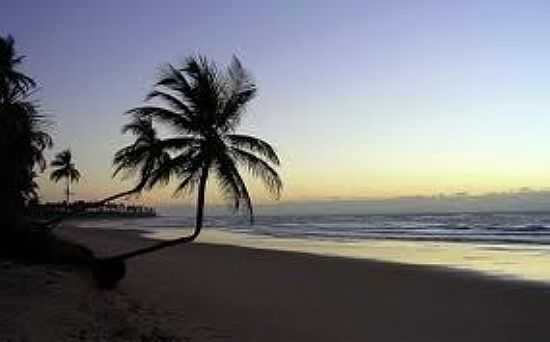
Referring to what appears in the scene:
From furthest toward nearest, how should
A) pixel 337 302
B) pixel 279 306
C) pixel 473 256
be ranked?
pixel 473 256
pixel 337 302
pixel 279 306

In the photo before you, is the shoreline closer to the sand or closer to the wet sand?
the wet sand

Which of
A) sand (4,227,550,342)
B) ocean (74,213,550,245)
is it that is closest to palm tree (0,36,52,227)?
sand (4,227,550,342)

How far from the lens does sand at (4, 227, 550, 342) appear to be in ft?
42.1

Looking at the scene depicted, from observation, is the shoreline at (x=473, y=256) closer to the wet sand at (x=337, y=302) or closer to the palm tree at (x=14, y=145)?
the wet sand at (x=337, y=302)

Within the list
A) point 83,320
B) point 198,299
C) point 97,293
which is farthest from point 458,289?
point 83,320

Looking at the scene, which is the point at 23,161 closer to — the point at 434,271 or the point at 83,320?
the point at 83,320

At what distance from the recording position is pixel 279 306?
16.4 metres

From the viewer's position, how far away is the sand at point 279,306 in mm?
12820

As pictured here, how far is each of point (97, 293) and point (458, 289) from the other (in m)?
9.44

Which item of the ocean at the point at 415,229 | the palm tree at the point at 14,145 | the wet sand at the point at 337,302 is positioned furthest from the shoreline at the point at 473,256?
the palm tree at the point at 14,145

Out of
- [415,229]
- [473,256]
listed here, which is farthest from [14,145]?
[415,229]

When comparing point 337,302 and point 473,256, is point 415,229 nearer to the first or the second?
point 473,256

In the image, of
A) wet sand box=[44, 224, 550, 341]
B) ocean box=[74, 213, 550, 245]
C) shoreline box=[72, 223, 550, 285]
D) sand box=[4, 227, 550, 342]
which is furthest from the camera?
ocean box=[74, 213, 550, 245]

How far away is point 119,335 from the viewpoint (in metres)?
11.7
